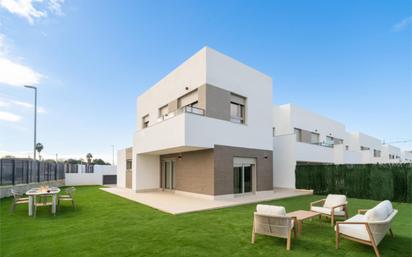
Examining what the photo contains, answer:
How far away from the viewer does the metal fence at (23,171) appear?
14.4m

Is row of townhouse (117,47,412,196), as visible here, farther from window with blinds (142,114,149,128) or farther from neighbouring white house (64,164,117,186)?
neighbouring white house (64,164,117,186)

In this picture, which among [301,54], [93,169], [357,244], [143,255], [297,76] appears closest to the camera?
[143,255]

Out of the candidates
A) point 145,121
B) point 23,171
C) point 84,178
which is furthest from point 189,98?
point 84,178

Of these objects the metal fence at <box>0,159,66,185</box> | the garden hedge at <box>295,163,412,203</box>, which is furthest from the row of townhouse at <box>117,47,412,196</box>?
the metal fence at <box>0,159,66,185</box>

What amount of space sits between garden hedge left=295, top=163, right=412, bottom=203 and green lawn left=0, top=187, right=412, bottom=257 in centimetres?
463

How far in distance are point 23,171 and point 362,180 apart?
72.5ft

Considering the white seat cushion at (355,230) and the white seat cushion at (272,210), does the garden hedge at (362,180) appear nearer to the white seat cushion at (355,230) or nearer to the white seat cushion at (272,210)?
the white seat cushion at (355,230)

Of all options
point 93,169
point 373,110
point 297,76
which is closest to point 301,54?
point 297,76

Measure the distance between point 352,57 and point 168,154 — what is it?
14.3 meters

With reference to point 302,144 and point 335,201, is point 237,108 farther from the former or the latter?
point 335,201

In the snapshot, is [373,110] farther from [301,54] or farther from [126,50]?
[126,50]

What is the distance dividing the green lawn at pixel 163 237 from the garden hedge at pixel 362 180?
15.2 feet

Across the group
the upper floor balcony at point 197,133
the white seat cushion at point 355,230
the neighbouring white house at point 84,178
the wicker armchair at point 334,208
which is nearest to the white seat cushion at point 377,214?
the white seat cushion at point 355,230

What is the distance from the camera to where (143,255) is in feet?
15.5
